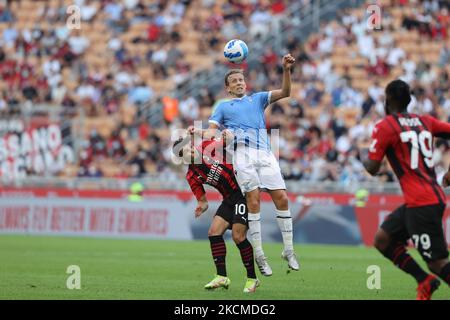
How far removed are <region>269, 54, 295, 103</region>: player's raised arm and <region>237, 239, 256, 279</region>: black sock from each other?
196 centimetres

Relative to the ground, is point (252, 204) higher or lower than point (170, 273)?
higher

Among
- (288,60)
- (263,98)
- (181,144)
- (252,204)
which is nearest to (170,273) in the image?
(181,144)

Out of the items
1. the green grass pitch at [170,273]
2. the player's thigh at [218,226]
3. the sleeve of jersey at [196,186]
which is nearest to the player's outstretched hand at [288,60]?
the sleeve of jersey at [196,186]

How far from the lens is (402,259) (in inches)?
437

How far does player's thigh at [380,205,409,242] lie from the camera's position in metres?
10.9

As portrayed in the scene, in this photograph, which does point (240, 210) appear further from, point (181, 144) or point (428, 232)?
point (428, 232)

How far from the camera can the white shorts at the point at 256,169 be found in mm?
13805

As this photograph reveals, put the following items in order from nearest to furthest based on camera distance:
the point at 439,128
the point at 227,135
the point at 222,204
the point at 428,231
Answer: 1. the point at 428,231
2. the point at 439,128
3. the point at 227,135
4. the point at 222,204

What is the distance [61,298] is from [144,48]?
1008 inches

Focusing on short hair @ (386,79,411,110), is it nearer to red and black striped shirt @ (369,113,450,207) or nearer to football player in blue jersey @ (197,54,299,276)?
red and black striped shirt @ (369,113,450,207)

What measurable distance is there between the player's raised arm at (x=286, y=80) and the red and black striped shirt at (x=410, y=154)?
8.75 feet

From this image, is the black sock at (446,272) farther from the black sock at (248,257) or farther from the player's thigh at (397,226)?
the black sock at (248,257)

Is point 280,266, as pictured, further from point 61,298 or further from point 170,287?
point 61,298

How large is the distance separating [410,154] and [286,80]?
10.9 feet
